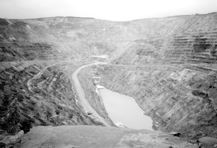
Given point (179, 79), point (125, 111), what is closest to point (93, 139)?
point (125, 111)

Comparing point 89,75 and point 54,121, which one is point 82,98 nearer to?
point 54,121

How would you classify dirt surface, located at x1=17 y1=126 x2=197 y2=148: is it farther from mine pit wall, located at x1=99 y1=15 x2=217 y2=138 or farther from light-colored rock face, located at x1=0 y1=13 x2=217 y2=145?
mine pit wall, located at x1=99 y1=15 x2=217 y2=138

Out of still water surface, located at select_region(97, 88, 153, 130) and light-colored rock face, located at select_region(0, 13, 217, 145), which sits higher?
light-colored rock face, located at select_region(0, 13, 217, 145)

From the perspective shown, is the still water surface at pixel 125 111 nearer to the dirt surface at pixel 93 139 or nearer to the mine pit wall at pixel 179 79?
the mine pit wall at pixel 179 79

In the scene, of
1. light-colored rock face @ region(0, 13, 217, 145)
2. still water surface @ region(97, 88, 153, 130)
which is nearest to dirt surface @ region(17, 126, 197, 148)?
light-colored rock face @ region(0, 13, 217, 145)

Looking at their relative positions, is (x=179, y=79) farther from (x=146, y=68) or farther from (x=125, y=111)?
(x=146, y=68)

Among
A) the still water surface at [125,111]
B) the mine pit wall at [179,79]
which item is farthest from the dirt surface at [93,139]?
the still water surface at [125,111]
